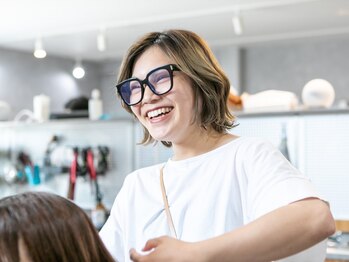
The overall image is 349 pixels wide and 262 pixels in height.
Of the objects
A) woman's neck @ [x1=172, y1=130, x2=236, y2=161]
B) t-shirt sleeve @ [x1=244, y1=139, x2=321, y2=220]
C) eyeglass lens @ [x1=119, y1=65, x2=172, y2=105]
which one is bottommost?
t-shirt sleeve @ [x1=244, y1=139, x2=321, y2=220]

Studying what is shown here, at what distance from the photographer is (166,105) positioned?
1021mm

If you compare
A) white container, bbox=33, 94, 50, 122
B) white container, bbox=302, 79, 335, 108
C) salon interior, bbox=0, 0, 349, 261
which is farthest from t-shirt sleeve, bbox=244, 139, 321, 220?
white container, bbox=33, 94, 50, 122

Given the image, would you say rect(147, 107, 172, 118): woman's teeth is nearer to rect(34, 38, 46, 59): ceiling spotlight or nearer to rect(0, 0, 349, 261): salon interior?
rect(0, 0, 349, 261): salon interior

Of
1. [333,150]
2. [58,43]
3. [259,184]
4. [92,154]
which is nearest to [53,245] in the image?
[259,184]

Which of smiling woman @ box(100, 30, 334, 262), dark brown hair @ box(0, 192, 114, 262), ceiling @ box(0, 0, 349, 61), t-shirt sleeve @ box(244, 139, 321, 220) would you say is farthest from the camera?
ceiling @ box(0, 0, 349, 61)

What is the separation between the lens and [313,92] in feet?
9.87

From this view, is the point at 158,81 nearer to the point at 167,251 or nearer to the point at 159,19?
the point at 167,251

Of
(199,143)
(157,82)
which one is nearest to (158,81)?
(157,82)

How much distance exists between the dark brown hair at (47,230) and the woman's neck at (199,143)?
0.37 m

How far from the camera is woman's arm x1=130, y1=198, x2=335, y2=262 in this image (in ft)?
2.41

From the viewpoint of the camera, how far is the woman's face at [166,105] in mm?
1023

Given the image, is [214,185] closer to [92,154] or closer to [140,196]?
[140,196]

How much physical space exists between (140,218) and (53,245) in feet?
1.31

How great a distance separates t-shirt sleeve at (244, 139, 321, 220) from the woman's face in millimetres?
147
